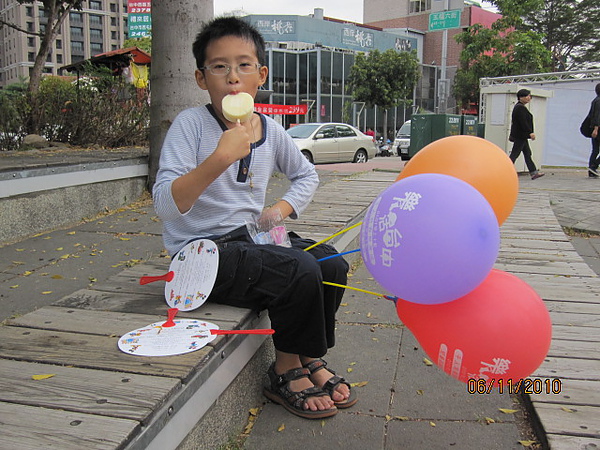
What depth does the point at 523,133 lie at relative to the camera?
1031 cm

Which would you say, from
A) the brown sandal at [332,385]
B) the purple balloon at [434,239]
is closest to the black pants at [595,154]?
the brown sandal at [332,385]

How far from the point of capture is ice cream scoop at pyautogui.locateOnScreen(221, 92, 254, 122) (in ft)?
6.97

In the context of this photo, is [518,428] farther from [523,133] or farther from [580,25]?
[580,25]

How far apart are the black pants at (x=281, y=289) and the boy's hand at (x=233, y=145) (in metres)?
0.41

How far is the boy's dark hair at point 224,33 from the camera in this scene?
2332 millimetres

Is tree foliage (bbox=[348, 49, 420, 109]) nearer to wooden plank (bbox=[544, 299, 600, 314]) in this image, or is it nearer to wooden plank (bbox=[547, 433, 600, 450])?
wooden plank (bbox=[544, 299, 600, 314])

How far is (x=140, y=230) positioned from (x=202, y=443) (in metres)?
3.32

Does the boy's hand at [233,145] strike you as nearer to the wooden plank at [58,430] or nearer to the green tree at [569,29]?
the wooden plank at [58,430]

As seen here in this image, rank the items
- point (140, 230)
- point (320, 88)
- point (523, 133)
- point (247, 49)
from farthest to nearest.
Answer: point (320, 88)
point (523, 133)
point (140, 230)
point (247, 49)

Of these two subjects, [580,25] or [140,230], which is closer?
[140,230]

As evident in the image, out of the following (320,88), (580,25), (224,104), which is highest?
(580,25)

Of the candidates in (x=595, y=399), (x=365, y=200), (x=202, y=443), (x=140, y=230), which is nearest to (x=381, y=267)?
(x=202, y=443)

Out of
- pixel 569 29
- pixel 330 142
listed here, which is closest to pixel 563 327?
pixel 330 142

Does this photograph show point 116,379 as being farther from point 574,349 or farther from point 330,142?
point 330,142
